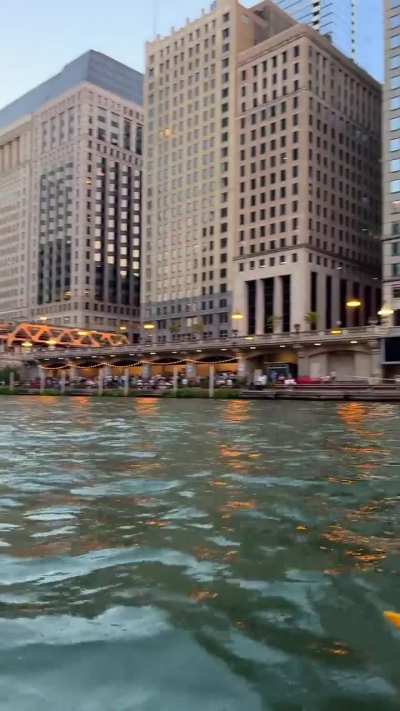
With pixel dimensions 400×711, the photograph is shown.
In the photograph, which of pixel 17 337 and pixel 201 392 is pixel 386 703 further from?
pixel 17 337

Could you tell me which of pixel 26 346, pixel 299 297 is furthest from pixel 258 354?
pixel 26 346

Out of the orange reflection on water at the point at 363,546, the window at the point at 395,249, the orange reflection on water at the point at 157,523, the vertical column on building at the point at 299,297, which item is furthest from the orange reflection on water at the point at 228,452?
the vertical column on building at the point at 299,297

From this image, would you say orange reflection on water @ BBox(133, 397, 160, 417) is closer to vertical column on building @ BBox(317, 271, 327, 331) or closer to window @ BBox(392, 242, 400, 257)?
window @ BBox(392, 242, 400, 257)

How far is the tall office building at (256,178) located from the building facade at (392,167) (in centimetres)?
2913

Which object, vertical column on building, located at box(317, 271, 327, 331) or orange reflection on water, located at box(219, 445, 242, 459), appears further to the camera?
vertical column on building, located at box(317, 271, 327, 331)

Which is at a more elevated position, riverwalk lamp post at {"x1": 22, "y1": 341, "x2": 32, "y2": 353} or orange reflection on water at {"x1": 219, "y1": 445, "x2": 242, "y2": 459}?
riverwalk lamp post at {"x1": 22, "y1": 341, "x2": 32, "y2": 353}

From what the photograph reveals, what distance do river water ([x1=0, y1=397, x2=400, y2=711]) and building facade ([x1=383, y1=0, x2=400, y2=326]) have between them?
88.7 metres

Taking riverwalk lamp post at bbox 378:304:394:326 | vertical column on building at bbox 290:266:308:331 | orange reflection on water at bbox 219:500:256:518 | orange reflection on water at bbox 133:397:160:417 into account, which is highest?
vertical column on building at bbox 290:266:308:331

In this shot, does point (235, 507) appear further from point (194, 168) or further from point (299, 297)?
point (194, 168)

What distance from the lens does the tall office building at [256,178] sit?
133m

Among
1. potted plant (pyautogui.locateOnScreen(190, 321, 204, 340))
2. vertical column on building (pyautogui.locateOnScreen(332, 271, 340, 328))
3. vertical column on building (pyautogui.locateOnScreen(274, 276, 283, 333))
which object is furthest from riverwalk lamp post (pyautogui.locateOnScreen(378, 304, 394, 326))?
potted plant (pyautogui.locateOnScreen(190, 321, 204, 340))

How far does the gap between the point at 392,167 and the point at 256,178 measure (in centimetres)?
4490

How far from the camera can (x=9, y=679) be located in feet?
15.3

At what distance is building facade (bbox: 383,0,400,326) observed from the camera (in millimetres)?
98438
